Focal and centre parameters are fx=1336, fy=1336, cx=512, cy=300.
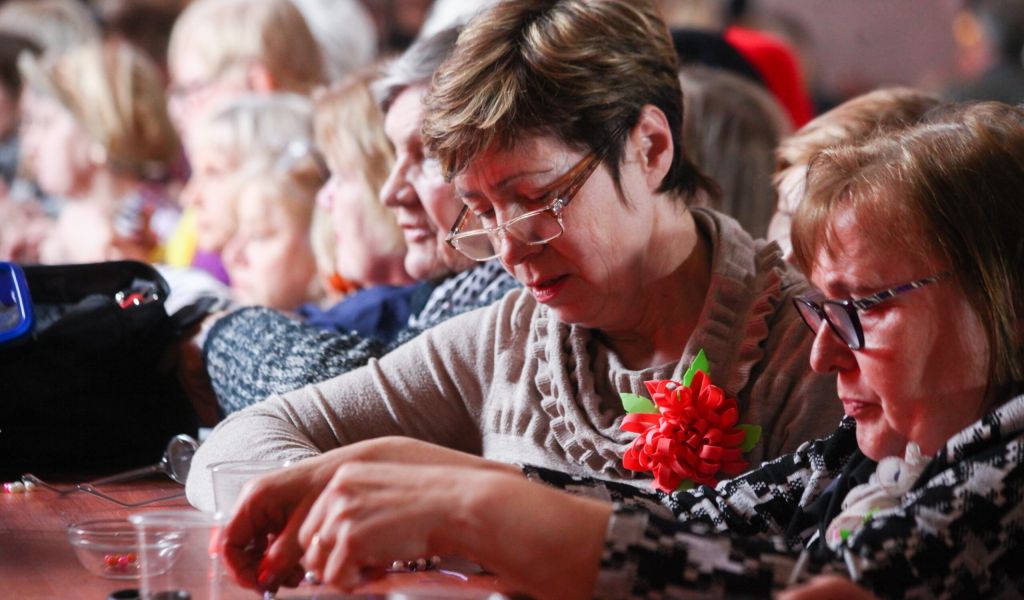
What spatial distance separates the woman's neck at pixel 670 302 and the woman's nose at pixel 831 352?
445mm

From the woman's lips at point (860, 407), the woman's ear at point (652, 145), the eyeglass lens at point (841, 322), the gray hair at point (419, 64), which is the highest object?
the gray hair at point (419, 64)

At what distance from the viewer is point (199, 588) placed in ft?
4.82

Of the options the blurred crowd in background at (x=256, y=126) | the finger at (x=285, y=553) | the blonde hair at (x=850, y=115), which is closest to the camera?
the finger at (x=285, y=553)

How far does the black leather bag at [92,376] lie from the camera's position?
244 centimetres

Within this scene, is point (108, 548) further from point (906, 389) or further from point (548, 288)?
point (906, 389)

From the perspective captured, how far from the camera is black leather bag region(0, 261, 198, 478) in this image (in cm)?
244

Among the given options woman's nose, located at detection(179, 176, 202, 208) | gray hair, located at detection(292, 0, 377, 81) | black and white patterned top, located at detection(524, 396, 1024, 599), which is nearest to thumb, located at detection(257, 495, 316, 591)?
black and white patterned top, located at detection(524, 396, 1024, 599)

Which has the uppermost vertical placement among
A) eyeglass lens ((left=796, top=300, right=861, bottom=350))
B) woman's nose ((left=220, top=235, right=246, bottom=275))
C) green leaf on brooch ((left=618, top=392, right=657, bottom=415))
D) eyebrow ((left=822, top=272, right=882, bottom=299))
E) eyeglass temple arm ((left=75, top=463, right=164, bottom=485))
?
eyebrow ((left=822, top=272, right=882, bottom=299))

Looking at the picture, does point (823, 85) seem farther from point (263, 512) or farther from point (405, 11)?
point (263, 512)

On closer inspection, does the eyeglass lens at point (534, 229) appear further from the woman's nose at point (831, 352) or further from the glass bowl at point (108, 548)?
the glass bowl at point (108, 548)

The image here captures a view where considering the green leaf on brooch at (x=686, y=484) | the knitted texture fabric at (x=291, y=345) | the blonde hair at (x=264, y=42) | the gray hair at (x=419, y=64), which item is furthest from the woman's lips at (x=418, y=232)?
the blonde hair at (x=264, y=42)

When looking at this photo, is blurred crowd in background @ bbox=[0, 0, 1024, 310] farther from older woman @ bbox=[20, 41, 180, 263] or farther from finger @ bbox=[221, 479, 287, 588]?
finger @ bbox=[221, 479, 287, 588]

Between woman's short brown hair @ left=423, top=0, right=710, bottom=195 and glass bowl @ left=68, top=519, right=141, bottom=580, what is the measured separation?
2.21 feet

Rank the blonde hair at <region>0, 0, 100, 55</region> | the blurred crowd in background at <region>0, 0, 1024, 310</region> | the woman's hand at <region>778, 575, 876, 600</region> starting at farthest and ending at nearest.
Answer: the blonde hair at <region>0, 0, 100, 55</region>, the blurred crowd in background at <region>0, 0, 1024, 310</region>, the woman's hand at <region>778, 575, 876, 600</region>
